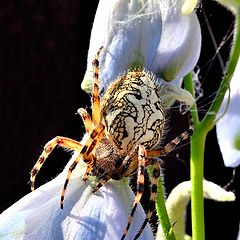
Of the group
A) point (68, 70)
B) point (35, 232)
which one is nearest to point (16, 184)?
point (68, 70)

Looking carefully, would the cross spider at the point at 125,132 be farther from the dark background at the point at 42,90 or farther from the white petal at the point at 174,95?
the dark background at the point at 42,90

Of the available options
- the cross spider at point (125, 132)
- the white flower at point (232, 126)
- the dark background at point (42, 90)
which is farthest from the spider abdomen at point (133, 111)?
the dark background at point (42, 90)

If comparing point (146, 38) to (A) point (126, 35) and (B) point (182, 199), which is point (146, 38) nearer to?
(A) point (126, 35)

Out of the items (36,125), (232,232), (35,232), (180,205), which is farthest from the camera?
(36,125)

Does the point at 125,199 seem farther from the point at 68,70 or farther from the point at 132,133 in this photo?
the point at 68,70

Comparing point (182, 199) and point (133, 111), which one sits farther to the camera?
point (182, 199)

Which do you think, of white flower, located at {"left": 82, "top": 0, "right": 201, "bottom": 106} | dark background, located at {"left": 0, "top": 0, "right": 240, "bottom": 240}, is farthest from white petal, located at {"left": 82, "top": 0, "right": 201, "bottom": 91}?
dark background, located at {"left": 0, "top": 0, "right": 240, "bottom": 240}

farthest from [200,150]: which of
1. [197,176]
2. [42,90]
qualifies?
[42,90]

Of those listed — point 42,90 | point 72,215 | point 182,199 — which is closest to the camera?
point 72,215
